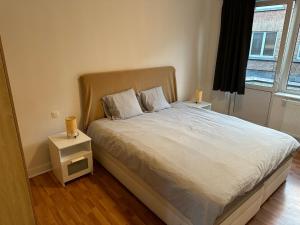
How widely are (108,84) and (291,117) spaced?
2935 mm

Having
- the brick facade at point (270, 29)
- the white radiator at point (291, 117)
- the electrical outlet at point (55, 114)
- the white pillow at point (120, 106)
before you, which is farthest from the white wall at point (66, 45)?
the white radiator at point (291, 117)

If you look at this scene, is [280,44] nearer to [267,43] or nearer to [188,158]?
[267,43]

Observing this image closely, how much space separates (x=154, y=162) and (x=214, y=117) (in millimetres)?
1410

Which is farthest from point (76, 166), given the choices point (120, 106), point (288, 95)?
point (288, 95)

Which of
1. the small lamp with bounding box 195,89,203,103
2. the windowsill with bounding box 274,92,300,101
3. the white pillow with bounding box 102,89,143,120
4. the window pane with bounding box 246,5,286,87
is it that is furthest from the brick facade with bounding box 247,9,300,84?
the white pillow with bounding box 102,89,143,120

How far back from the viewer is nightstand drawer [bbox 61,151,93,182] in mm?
2273

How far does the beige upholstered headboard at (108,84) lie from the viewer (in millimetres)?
2652

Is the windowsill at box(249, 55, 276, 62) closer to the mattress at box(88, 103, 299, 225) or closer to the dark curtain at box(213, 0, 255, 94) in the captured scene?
the dark curtain at box(213, 0, 255, 94)

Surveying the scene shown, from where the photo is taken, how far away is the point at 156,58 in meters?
→ 3.39

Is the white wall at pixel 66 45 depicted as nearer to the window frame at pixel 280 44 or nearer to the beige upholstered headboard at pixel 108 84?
the beige upholstered headboard at pixel 108 84

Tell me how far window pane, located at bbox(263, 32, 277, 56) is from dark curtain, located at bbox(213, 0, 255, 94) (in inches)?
13.7

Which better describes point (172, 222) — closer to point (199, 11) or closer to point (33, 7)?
point (33, 7)

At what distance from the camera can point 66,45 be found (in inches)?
95.2

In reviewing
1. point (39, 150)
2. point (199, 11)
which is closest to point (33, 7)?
point (39, 150)
